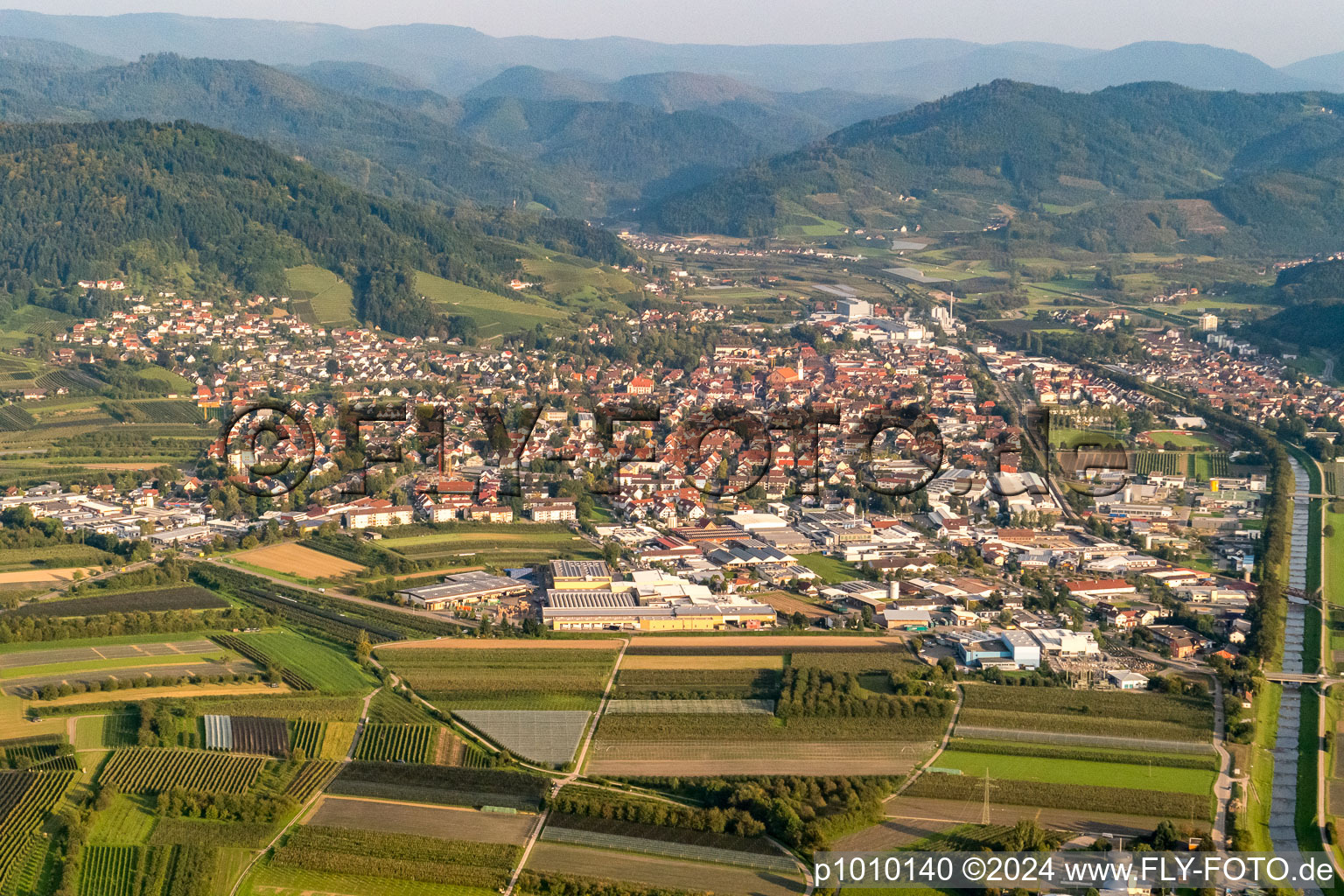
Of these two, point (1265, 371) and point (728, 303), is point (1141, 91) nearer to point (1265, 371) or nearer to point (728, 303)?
point (728, 303)

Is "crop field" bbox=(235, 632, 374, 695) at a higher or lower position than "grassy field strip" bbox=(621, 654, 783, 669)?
lower

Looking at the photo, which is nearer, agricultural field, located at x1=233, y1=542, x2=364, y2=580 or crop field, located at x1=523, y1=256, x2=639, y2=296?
agricultural field, located at x1=233, y1=542, x2=364, y2=580

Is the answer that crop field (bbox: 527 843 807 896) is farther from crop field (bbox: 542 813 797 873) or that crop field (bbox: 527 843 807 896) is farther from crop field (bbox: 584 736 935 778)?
crop field (bbox: 584 736 935 778)

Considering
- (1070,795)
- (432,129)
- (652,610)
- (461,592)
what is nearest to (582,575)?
(461,592)

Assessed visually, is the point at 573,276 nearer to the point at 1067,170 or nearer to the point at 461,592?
the point at 461,592

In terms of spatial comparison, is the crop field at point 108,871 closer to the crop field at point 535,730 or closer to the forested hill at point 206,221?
the crop field at point 535,730

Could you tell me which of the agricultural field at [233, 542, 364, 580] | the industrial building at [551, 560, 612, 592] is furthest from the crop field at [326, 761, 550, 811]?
the agricultural field at [233, 542, 364, 580]
